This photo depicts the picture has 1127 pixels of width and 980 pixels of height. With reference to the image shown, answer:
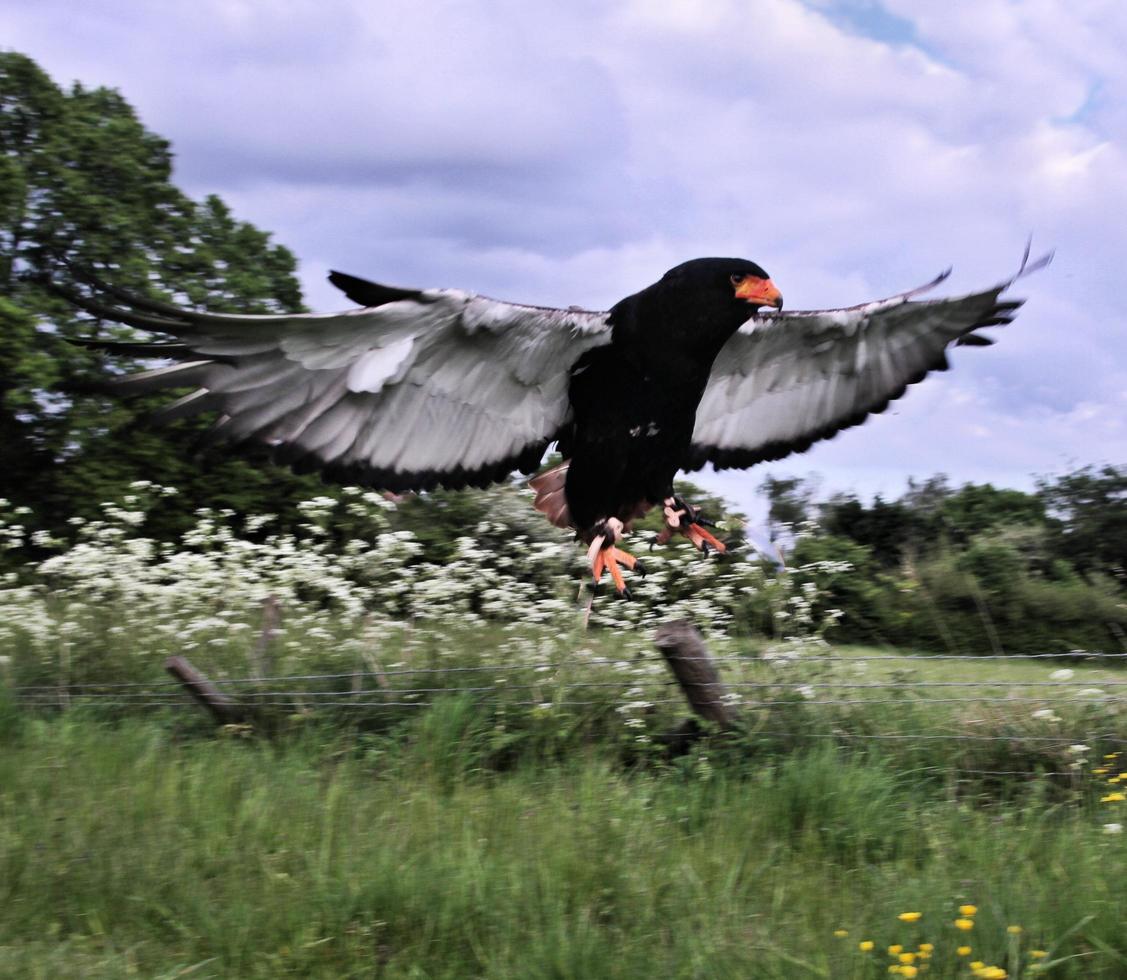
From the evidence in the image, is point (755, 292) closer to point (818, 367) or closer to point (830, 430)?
point (818, 367)

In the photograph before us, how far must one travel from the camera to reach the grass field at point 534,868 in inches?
104

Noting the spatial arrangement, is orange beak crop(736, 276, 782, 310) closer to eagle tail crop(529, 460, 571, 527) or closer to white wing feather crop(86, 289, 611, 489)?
white wing feather crop(86, 289, 611, 489)

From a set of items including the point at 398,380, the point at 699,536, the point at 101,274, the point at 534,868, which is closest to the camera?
the point at 534,868

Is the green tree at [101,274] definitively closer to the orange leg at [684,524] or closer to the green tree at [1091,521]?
the orange leg at [684,524]

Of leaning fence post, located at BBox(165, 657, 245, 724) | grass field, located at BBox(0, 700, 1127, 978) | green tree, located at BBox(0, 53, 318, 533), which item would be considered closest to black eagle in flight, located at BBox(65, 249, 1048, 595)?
leaning fence post, located at BBox(165, 657, 245, 724)

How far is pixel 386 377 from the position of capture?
4.16m

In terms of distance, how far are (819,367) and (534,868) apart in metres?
3.08

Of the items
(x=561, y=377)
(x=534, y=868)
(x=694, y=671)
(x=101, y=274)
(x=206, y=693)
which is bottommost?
(x=534, y=868)

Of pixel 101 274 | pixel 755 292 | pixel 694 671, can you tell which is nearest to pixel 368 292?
pixel 755 292

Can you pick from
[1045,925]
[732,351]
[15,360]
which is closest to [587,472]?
[732,351]

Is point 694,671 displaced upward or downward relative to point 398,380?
downward

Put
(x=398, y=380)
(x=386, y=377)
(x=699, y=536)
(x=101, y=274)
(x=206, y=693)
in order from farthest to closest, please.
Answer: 1. (x=101, y=274)
2. (x=699, y=536)
3. (x=206, y=693)
4. (x=398, y=380)
5. (x=386, y=377)

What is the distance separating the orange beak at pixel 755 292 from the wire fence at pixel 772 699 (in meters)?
1.29

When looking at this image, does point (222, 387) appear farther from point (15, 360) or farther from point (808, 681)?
point (15, 360)
